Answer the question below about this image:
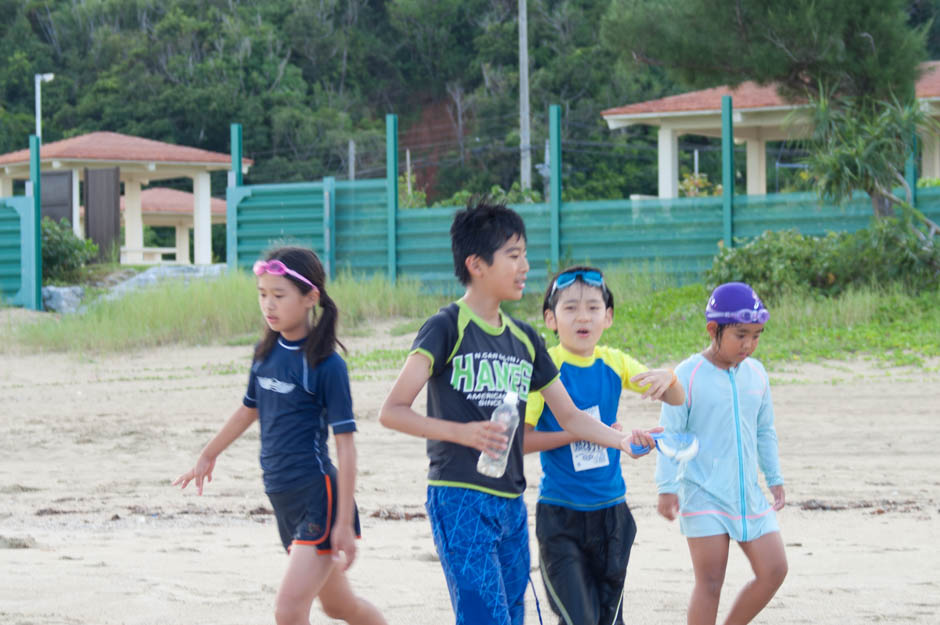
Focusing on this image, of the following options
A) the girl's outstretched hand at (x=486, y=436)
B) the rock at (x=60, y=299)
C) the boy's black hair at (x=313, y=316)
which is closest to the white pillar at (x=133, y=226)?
the rock at (x=60, y=299)

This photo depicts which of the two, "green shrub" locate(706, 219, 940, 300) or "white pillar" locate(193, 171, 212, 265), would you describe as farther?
"white pillar" locate(193, 171, 212, 265)

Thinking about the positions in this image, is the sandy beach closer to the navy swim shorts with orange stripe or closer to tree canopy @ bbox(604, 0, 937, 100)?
the navy swim shorts with orange stripe

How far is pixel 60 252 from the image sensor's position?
1902cm

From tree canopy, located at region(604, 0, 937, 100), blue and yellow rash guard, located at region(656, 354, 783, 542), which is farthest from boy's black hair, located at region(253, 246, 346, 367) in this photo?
tree canopy, located at region(604, 0, 937, 100)

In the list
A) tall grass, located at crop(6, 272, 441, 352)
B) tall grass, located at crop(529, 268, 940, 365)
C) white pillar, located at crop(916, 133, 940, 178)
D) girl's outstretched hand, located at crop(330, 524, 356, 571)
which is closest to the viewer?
girl's outstretched hand, located at crop(330, 524, 356, 571)

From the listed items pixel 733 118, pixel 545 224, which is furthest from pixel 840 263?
pixel 733 118

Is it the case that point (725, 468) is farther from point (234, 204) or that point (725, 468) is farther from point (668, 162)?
point (668, 162)

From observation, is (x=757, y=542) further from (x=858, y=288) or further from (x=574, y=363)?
(x=858, y=288)

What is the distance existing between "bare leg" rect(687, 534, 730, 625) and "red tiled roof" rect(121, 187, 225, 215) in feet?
117

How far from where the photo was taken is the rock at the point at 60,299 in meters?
18.4

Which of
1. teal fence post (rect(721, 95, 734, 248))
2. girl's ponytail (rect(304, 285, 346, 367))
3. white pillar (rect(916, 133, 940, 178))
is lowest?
girl's ponytail (rect(304, 285, 346, 367))

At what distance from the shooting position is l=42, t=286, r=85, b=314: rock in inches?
724

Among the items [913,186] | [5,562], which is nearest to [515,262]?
[5,562]

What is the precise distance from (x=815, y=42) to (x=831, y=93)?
80 cm
